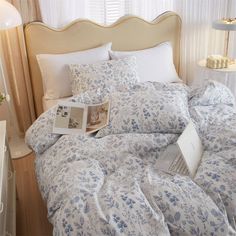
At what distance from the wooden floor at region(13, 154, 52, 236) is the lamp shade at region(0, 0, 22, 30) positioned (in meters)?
1.07

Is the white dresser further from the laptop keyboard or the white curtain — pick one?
the white curtain

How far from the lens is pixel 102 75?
2.27 m

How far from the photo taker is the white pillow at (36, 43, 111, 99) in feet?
7.79

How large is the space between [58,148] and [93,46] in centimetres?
125

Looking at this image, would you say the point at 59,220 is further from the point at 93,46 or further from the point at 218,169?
the point at 93,46

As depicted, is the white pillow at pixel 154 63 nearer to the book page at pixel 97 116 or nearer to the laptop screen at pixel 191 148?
the book page at pixel 97 116

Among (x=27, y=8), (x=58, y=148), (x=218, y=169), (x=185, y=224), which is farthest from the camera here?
(x=27, y=8)

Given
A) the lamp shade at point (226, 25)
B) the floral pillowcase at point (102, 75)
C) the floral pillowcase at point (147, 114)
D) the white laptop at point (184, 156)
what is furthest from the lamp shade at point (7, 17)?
the lamp shade at point (226, 25)

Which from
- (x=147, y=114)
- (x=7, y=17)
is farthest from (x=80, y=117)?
(x=7, y=17)

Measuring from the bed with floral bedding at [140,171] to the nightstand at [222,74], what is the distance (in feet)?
1.94

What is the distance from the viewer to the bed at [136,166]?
3.54 feet

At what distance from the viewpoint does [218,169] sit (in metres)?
1.27

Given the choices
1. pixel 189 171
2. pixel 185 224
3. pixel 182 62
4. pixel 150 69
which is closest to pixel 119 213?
pixel 185 224

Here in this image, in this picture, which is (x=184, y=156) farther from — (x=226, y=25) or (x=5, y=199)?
(x=226, y=25)
